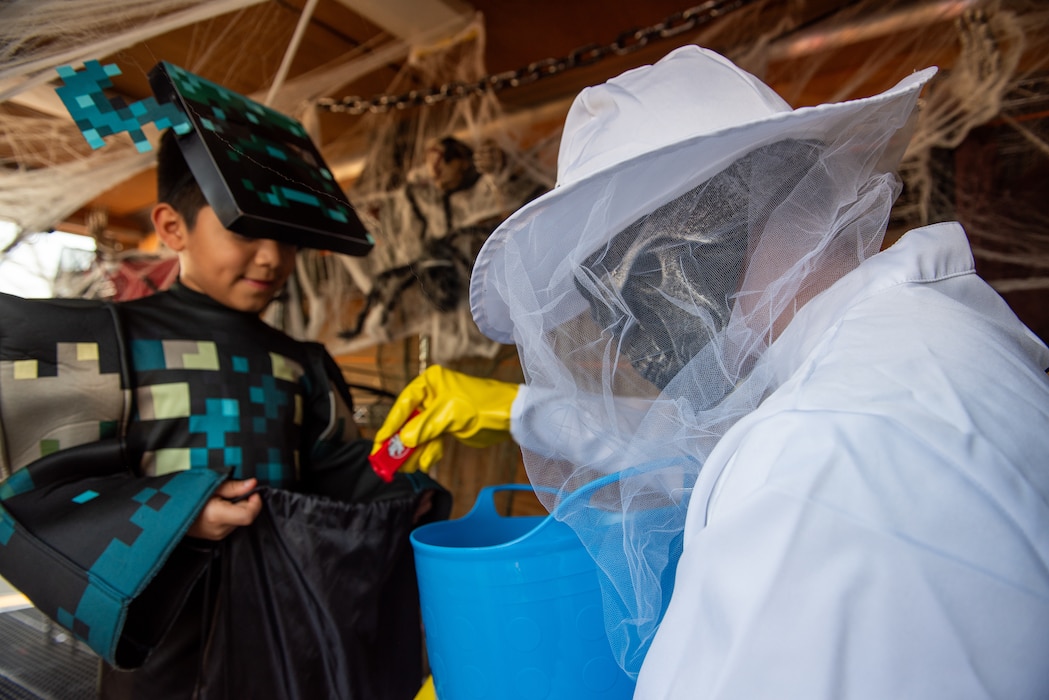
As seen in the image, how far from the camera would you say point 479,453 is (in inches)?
91.4

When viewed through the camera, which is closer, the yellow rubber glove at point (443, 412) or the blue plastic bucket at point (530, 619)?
the blue plastic bucket at point (530, 619)

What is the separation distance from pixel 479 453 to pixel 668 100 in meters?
1.87

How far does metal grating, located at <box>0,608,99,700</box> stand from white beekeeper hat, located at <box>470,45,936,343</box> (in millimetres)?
1280

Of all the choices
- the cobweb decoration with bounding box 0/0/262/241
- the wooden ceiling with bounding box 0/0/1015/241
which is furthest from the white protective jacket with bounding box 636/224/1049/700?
the wooden ceiling with bounding box 0/0/1015/241

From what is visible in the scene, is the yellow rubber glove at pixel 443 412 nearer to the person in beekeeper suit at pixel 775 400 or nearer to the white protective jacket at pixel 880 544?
the person in beekeeper suit at pixel 775 400

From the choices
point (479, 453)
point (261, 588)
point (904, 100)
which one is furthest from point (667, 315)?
point (479, 453)

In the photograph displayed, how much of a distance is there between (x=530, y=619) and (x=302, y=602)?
1.56 ft

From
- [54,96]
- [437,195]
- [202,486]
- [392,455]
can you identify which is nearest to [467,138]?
[437,195]

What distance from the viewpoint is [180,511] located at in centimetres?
83

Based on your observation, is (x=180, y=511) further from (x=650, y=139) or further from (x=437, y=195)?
(x=437, y=195)

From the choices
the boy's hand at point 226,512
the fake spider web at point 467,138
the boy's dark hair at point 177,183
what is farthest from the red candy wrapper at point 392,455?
the boy's dark hair at point 177,183

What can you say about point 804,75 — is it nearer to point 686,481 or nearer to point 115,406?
point 686,481

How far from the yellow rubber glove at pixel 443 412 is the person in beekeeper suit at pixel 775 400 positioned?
167mm

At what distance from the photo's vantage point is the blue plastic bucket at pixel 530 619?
0.65 metres
